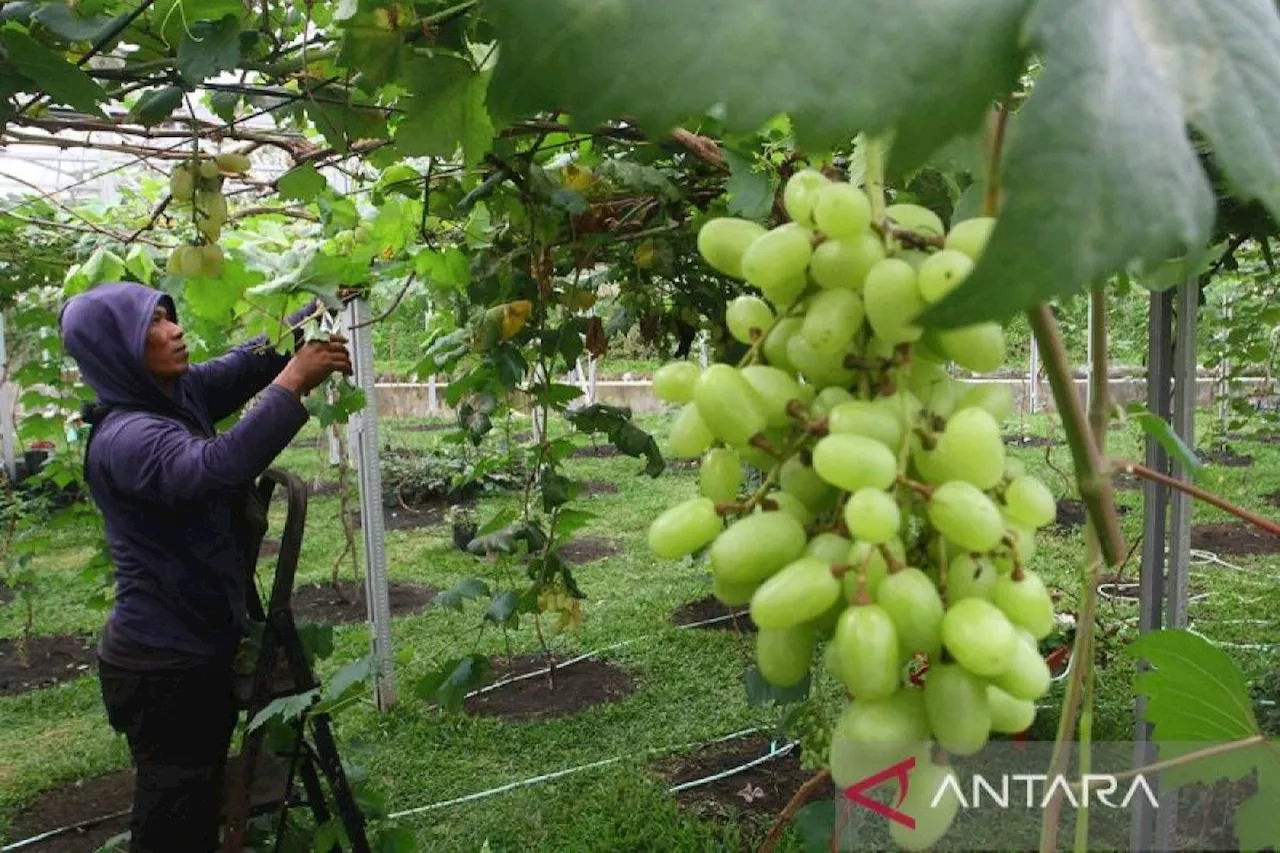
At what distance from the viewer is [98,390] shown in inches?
91.0

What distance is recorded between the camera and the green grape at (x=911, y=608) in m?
0.45

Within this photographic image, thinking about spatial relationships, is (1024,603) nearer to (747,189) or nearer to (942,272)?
(942,272)

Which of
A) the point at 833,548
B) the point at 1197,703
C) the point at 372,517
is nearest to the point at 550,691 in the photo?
the point at 372,517

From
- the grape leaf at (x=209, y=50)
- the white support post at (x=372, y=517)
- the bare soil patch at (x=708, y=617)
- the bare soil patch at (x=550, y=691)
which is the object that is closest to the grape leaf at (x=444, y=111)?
the grape leaf at (x=209, y=50)

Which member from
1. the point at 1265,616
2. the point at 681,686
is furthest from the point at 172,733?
the point at 1265,616

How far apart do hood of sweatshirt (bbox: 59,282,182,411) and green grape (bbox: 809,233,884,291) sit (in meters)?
2.11

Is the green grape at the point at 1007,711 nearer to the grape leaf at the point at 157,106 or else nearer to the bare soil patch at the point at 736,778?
the grape leaf at the point at 157,106

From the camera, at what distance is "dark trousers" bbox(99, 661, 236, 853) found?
7.30ft

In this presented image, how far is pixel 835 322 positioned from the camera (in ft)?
1.51

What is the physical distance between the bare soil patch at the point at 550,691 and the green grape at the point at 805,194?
3390 mm

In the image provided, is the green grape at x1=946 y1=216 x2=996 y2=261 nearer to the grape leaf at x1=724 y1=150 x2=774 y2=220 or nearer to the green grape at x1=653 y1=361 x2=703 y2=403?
the green grape at x1=653 y1=361 x2=703 y2=403

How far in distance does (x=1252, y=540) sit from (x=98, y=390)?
5950 millimetres

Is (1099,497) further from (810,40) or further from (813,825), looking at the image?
(813,825)

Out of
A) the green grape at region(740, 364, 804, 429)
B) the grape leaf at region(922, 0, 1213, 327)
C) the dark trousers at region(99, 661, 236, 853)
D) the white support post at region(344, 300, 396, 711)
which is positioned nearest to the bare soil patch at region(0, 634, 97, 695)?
the white support post at region(344, 300, 396, 711)
